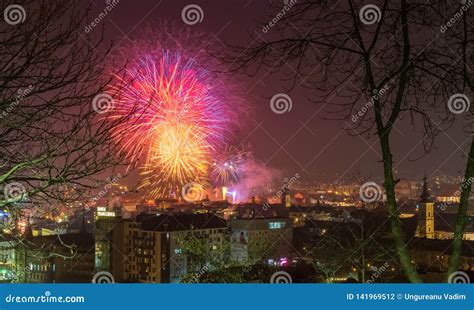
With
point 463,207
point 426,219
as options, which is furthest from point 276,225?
point 463,207

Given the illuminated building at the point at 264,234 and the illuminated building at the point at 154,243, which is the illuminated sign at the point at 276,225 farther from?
the illuminated building at the point at 154,243

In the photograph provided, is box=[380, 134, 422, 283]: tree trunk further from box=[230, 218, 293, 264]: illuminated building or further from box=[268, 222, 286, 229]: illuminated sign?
box=[268, 222, 286, 229]: illuminated sign

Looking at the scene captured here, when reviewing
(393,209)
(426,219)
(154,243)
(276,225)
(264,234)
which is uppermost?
(426,219)

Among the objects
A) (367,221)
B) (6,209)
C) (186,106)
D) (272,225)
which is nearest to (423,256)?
(367,221)

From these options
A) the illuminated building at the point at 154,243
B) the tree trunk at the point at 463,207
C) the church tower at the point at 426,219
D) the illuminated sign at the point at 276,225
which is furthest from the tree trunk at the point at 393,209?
the church tower at the point at 426,219

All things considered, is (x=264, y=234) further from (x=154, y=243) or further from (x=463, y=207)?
(x=463, y=207)

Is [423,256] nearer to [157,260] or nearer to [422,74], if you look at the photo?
[157,260]

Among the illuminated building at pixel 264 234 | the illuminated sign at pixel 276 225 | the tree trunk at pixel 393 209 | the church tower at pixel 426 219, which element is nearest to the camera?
the tree trunk at pixel 393 209

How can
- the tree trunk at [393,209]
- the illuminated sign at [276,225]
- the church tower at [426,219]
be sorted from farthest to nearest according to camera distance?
the church tower at [426,219]
the illuminated sign at [276,225]
the tree trunk at [393,209]
